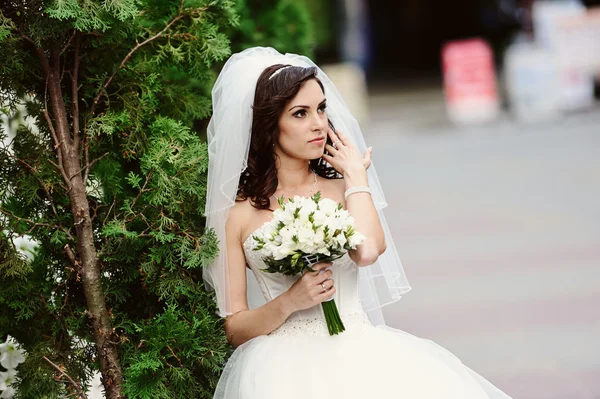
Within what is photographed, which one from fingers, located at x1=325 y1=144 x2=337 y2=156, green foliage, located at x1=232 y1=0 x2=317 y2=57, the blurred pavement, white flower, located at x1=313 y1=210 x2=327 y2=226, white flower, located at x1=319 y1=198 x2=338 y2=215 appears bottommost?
the blurred pavement

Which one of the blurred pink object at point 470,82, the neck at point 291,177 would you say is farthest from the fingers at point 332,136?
the blurred pink object at point 470,82

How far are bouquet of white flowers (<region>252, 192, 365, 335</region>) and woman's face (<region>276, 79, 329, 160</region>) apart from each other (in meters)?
0.33

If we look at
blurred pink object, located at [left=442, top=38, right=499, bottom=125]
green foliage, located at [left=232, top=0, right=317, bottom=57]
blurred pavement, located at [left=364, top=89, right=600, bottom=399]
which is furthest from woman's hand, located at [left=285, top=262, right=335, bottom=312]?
blurred pink object, located at [left=442, top=38, right=499, bottom=125]

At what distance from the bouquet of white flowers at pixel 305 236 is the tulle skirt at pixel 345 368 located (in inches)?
11.6

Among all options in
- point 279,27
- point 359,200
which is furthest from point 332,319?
point 279,27

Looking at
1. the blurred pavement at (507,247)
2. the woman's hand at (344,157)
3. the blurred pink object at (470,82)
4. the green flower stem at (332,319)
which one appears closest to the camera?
the green flower stem at (332,319)

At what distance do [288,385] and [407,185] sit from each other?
30.0 ft

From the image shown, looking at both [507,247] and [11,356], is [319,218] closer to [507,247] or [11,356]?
[11,356]

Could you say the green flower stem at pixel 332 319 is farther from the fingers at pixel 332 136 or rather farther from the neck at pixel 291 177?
the fingers at pixel 332 136

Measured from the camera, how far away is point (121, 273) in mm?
3254

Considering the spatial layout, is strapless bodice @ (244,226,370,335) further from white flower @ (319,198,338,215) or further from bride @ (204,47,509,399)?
white flower @ (319,198,338,215)

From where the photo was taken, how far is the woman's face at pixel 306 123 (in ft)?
10.6

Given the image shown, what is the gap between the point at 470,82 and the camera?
16.9 m

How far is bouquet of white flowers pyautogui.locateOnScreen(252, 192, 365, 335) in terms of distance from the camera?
9.35ft
